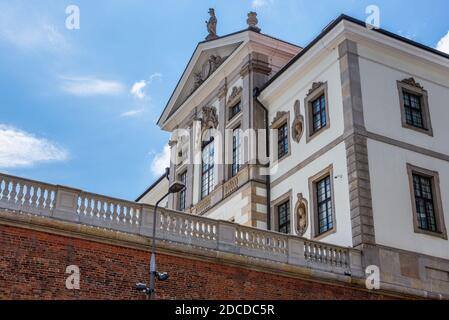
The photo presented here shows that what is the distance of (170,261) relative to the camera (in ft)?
65.2

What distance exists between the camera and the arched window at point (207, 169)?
3262cm

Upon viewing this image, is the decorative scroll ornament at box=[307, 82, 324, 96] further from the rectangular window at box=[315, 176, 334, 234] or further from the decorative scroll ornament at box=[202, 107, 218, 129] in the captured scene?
the decorative scroll ornament at box=[202, 107, 218, 129]

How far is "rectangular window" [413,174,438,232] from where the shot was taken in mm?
24859

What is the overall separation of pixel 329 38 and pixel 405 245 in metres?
8.44

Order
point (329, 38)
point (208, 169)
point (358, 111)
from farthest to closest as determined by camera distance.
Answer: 1. point (208, 169)
2. point (329, 38)
3. point (358, 111)

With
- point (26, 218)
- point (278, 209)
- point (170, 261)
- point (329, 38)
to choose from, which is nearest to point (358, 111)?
point (329, 38)

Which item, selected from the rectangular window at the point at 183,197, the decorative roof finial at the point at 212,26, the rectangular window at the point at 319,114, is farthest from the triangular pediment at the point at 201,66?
the rectangular window at the point at 319,114

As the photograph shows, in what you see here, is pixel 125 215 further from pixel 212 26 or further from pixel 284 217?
pixel 212 26

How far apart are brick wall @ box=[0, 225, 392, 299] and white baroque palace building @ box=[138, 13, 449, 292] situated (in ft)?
12.9

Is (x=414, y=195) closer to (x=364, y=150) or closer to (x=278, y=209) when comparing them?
(x=364, y=150)

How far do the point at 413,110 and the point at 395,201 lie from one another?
448 cm

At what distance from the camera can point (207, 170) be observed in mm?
33094

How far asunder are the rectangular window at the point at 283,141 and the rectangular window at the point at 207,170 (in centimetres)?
450

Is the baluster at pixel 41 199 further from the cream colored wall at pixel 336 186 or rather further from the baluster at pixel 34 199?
the cream colored wall at pixel 336 186
